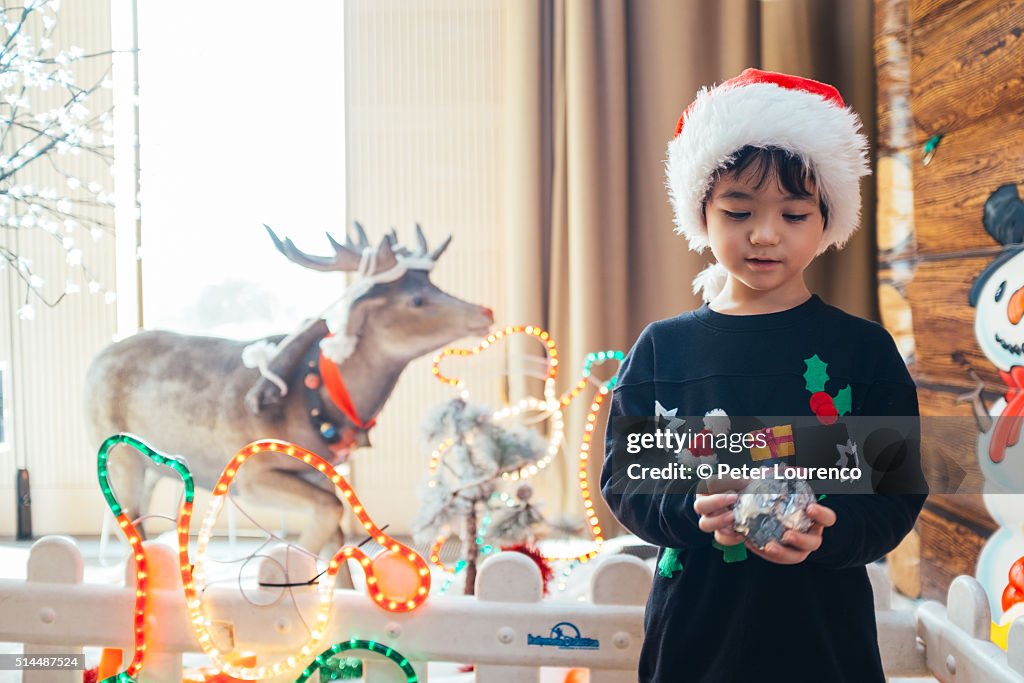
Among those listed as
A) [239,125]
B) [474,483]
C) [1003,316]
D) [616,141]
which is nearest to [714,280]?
[474,483]

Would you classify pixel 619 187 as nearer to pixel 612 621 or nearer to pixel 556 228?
pixel 556 228

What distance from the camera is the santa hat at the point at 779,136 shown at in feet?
2.29

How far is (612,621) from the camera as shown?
838 millimetres

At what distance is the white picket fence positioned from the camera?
0.84 m

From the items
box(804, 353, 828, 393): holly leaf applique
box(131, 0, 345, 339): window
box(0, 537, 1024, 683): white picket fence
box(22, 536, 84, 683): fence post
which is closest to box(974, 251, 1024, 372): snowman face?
box(0, 537, 1024, 683): white picket fence

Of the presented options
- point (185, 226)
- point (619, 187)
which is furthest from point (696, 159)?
point (185, 226)


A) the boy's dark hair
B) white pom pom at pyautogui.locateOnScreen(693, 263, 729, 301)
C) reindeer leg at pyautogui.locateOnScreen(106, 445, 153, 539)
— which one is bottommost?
reindeer leg at pyautogui.locateOnScreen(106, 445, 153, 539)

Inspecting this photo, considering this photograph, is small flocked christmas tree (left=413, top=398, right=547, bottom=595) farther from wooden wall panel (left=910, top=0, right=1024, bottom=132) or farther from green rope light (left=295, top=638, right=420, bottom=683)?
wooden wall panel (left=910, top=0, right=1024, bottom=132)

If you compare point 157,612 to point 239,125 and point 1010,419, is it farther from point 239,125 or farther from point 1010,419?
point 239,125

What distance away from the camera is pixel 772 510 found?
0.60 m

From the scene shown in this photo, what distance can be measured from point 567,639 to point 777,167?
51 centimetres

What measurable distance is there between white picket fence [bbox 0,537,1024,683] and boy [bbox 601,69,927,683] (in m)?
0.11

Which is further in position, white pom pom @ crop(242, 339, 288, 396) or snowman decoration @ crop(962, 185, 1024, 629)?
white pom pom @ crop(242, 339, 288, 396)

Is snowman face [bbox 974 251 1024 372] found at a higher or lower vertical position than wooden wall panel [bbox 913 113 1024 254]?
lower
